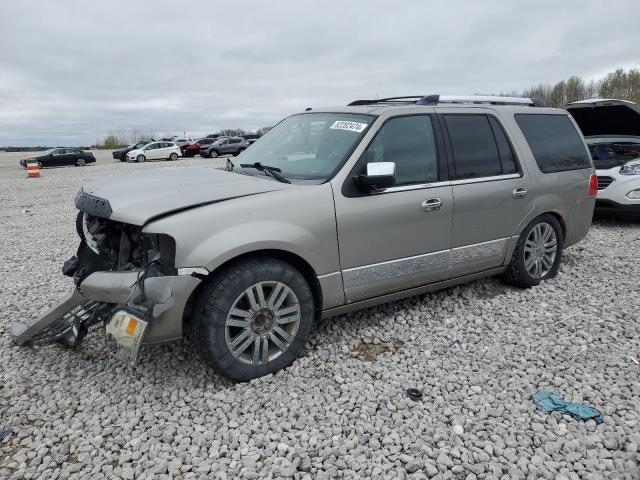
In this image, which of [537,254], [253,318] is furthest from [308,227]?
[537,254]

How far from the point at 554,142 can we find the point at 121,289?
14.3ft

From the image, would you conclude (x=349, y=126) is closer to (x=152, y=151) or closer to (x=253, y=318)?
(x=253, y=318)

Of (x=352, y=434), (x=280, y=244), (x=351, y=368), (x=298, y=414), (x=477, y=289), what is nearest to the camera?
(x=352, y=434)

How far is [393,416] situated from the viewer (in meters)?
2.88

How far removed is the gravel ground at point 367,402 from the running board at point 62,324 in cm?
14

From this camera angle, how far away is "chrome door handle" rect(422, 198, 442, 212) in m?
3.77

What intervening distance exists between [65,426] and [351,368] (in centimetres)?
187

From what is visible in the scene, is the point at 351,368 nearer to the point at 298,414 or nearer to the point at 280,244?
the point at 298,414

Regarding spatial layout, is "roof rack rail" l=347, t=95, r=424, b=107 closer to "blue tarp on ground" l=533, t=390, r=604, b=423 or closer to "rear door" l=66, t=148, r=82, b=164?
"blue tarp on ground" l=533, t=390, r=604, b=423

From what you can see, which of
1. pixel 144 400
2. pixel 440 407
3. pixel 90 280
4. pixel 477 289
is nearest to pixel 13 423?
pixel 144 400

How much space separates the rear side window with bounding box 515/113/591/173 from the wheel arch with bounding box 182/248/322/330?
8.95ft

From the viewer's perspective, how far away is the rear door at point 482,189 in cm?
405

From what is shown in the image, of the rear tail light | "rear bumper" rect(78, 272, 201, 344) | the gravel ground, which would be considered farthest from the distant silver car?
the rear tail light

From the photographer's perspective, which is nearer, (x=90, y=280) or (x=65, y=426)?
(x=65, y=426)
